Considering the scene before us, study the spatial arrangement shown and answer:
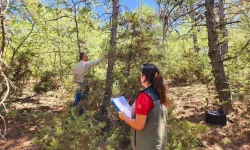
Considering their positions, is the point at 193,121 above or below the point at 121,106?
below

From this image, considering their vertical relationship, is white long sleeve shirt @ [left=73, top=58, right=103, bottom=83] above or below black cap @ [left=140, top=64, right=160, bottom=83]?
above

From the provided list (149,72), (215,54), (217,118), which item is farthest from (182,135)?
(149,72)

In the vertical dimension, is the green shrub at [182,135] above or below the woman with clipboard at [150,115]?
below

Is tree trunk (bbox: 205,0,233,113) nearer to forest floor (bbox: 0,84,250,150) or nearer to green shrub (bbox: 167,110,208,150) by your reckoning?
forest floor (bbox: 0,84,250,150)

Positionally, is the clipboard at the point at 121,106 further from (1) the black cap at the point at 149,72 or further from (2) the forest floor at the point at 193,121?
(2) the forest floor at the point at 193,121

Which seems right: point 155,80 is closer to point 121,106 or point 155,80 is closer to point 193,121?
point 121,106

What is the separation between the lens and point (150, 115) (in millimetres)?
2324

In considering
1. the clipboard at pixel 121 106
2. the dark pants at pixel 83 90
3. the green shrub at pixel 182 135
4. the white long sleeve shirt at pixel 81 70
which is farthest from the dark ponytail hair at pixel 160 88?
the white long sleeve shirt at pixel 81 70

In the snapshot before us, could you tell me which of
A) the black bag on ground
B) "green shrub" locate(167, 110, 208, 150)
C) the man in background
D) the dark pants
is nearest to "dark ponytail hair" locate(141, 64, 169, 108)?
"green shrub" locate(167, 110, 208, 150)

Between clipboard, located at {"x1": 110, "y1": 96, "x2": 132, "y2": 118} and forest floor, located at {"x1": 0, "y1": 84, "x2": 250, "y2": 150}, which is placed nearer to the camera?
clipboard, located at {"x1": 110, "y1": 96, "x2": 132, "y2": 118}

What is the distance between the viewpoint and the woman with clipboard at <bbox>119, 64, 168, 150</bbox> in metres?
2.29

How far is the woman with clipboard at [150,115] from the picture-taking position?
2.29m

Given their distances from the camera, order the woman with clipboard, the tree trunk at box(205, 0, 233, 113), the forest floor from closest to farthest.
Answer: the woman with clipboard → the forest floor → the tree trunk at box(205, 0, 233, 113)

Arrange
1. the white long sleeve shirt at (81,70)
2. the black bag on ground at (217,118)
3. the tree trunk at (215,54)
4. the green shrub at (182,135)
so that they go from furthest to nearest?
1. the tree trunk at (215,54)
2. the black bag on ground at (217,118)
3. the white long sleeve shirt at (81,70)
4. the green shrub at (182,135)
